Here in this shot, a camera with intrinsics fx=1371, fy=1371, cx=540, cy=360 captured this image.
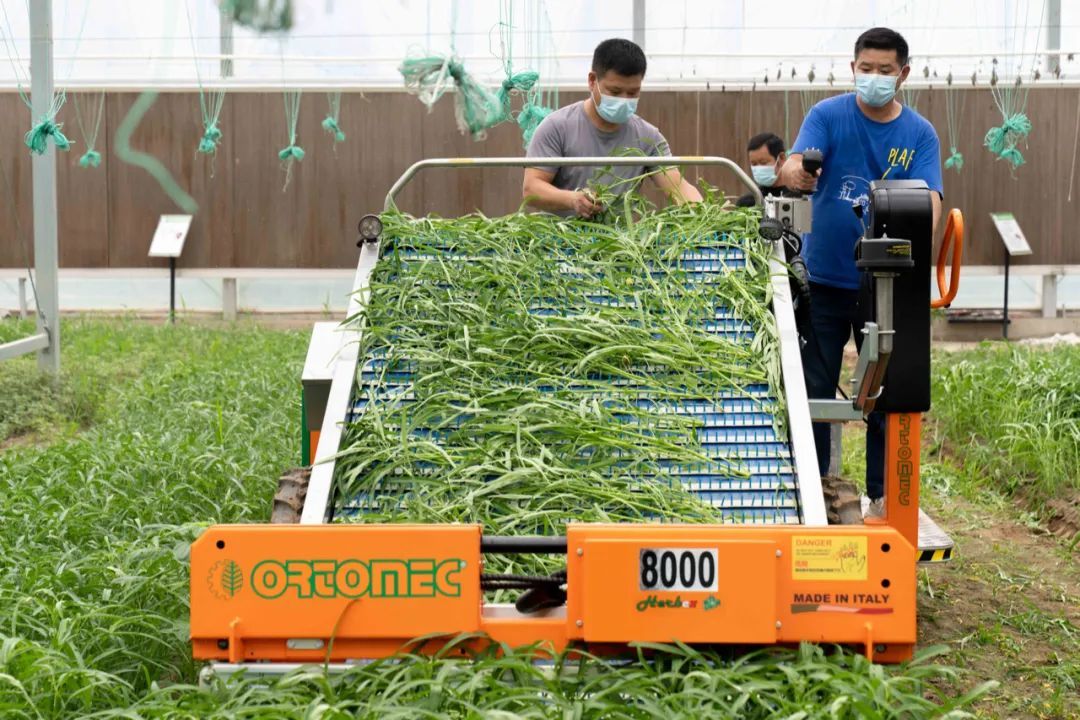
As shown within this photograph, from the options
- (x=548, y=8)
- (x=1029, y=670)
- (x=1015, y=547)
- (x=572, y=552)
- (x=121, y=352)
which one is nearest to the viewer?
(x=572, y=552)

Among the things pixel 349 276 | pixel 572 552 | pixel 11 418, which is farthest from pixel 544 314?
pixel 349 276

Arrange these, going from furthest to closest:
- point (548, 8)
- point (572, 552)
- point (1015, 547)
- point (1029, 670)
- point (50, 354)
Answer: point (548, 8) → point (50, 354) → point (1015, 547) → point (1029, 670) → point (572, 552)

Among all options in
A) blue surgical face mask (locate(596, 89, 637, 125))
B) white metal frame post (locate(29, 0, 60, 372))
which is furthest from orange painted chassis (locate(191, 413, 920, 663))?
white metal frame post (locate(29, 0, 60, 372))

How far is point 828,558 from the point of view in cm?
278

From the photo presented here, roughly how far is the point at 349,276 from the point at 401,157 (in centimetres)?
122

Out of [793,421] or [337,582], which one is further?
[793,421]

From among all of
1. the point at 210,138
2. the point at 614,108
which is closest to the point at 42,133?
the point at 614,108

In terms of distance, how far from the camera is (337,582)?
277cm

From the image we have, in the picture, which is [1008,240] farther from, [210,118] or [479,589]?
[479,589]

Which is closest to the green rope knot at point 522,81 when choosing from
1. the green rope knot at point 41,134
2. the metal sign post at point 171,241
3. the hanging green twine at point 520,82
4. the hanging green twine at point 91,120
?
the hanging green twine at point 520,82

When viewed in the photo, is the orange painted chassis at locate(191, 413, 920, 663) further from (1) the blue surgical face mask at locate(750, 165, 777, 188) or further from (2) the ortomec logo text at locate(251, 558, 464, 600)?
(1) the blue surgical face mask at locate(750, 165, 777, 188)

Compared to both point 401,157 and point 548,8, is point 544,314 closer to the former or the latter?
point 548,8

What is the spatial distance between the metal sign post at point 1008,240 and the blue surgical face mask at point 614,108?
7.65 metres

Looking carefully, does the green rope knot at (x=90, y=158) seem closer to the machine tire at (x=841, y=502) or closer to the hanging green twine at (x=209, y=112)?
the hanging green twine at (x=209, y=112)
